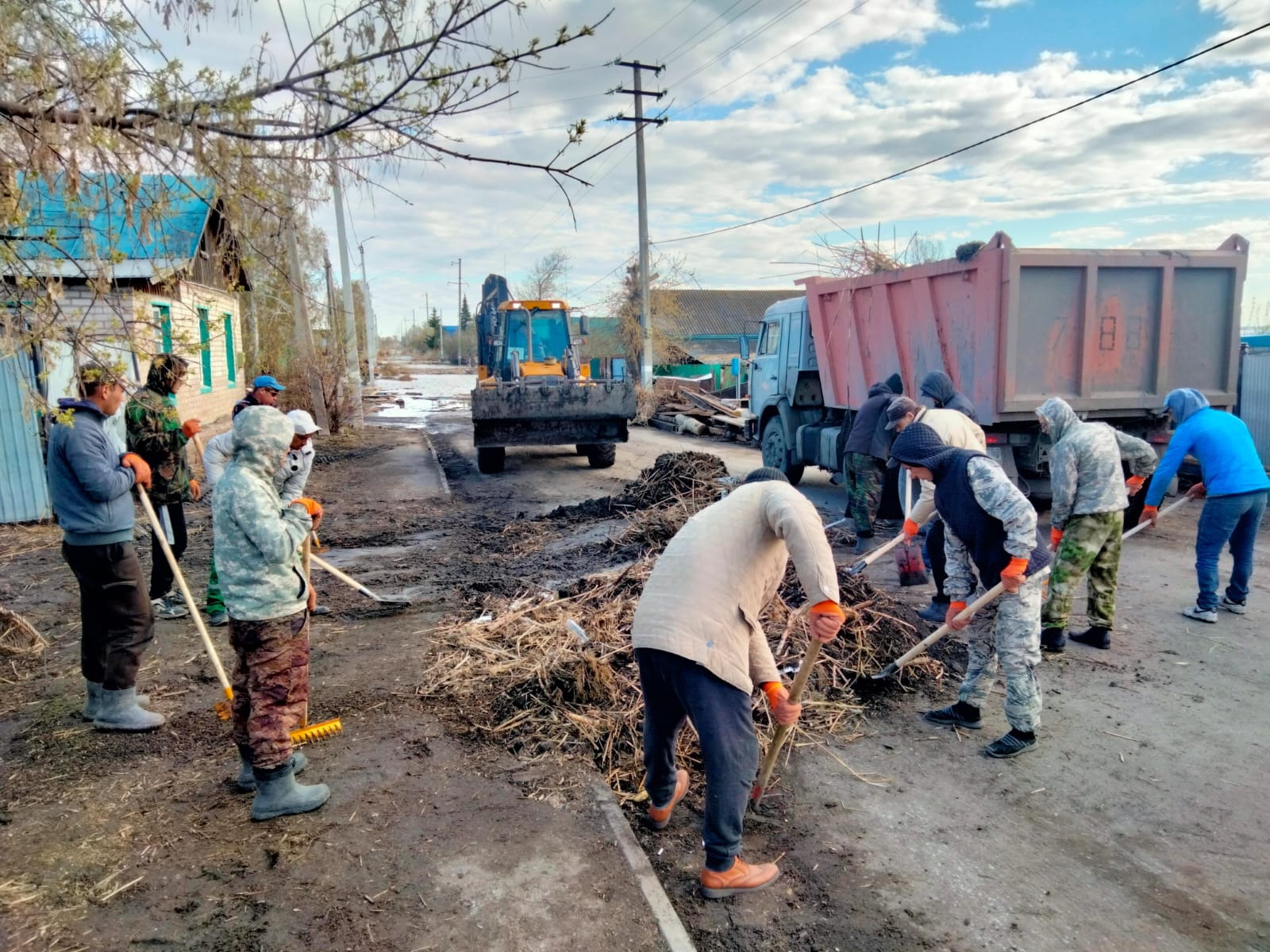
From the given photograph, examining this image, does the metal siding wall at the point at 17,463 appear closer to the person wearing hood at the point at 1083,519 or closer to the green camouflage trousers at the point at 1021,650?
the green camouflage trousers at the point at 1021,650

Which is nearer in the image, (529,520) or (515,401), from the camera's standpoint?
(529,520)

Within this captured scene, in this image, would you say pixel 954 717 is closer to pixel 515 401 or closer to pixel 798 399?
pixel 798 399

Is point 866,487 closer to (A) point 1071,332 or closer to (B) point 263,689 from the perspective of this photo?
(A) point 1071,332

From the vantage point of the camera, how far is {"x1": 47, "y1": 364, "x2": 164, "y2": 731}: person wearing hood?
13.2 feet

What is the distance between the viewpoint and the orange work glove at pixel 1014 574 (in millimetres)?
3875

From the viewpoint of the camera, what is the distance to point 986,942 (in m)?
2.72

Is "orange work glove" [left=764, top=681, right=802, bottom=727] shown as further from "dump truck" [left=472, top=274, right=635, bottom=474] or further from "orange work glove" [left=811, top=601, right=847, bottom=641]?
"dump truck" [left=472, top=274, right=635, bottom=474]

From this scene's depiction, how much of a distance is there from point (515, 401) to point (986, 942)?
10992mm

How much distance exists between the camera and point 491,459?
13688 mm

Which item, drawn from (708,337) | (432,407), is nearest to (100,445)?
(432,407)

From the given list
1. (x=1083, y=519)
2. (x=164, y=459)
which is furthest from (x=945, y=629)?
(x=164, y=459)

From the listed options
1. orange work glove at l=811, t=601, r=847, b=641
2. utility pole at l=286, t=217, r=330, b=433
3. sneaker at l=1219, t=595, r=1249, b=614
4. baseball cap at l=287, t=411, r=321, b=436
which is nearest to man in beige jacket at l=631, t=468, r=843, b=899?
orange work glove at l=811, t=601, r=847, b=641

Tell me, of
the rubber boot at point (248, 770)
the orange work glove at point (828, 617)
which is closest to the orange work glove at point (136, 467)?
the rubber boot at point (248, 770)

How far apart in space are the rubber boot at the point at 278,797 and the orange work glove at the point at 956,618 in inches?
121
